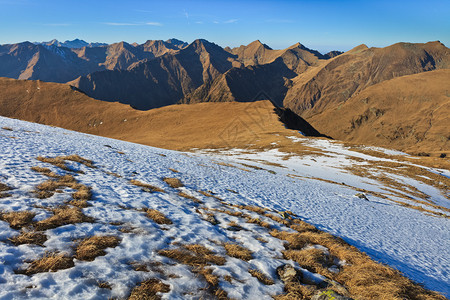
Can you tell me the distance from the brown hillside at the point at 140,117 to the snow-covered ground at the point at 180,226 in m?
53.3

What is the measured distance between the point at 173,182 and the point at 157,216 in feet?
22.8

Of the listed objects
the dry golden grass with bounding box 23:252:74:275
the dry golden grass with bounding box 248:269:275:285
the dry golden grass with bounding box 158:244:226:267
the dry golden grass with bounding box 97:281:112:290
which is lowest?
the dry golden grass with bounding box 248:269:275:285

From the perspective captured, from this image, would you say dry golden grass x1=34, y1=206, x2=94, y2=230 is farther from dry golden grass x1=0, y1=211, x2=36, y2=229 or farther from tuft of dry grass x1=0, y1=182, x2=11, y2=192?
tuft of dry grass x1=0, y1=182, x2=11, y2=192

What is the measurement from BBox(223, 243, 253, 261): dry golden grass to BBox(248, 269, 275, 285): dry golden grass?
0.82 meters

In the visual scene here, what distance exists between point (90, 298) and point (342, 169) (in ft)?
145

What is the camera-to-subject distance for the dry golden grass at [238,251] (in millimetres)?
8618

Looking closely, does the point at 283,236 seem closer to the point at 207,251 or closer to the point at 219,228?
the point at 219,228

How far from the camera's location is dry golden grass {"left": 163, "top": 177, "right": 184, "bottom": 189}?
55.3 ft

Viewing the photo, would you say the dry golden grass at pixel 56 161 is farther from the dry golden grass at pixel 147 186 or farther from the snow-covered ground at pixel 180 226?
the dry golden grass at pixel 147 186

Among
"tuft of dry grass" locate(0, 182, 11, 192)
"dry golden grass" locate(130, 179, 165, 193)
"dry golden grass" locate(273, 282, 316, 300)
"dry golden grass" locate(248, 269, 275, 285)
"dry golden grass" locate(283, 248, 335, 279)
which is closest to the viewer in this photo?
"dry golden grass" locate(273, 282, 316, 300)

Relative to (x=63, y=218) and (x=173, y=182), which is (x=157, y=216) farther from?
(x=173, y=182)

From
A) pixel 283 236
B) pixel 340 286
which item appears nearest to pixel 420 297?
pixel 340 286

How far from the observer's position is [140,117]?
334ft

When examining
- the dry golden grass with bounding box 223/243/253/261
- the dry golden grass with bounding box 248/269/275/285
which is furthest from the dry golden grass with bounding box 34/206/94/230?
the dry golden grass with bounding box 248/269/275/285
